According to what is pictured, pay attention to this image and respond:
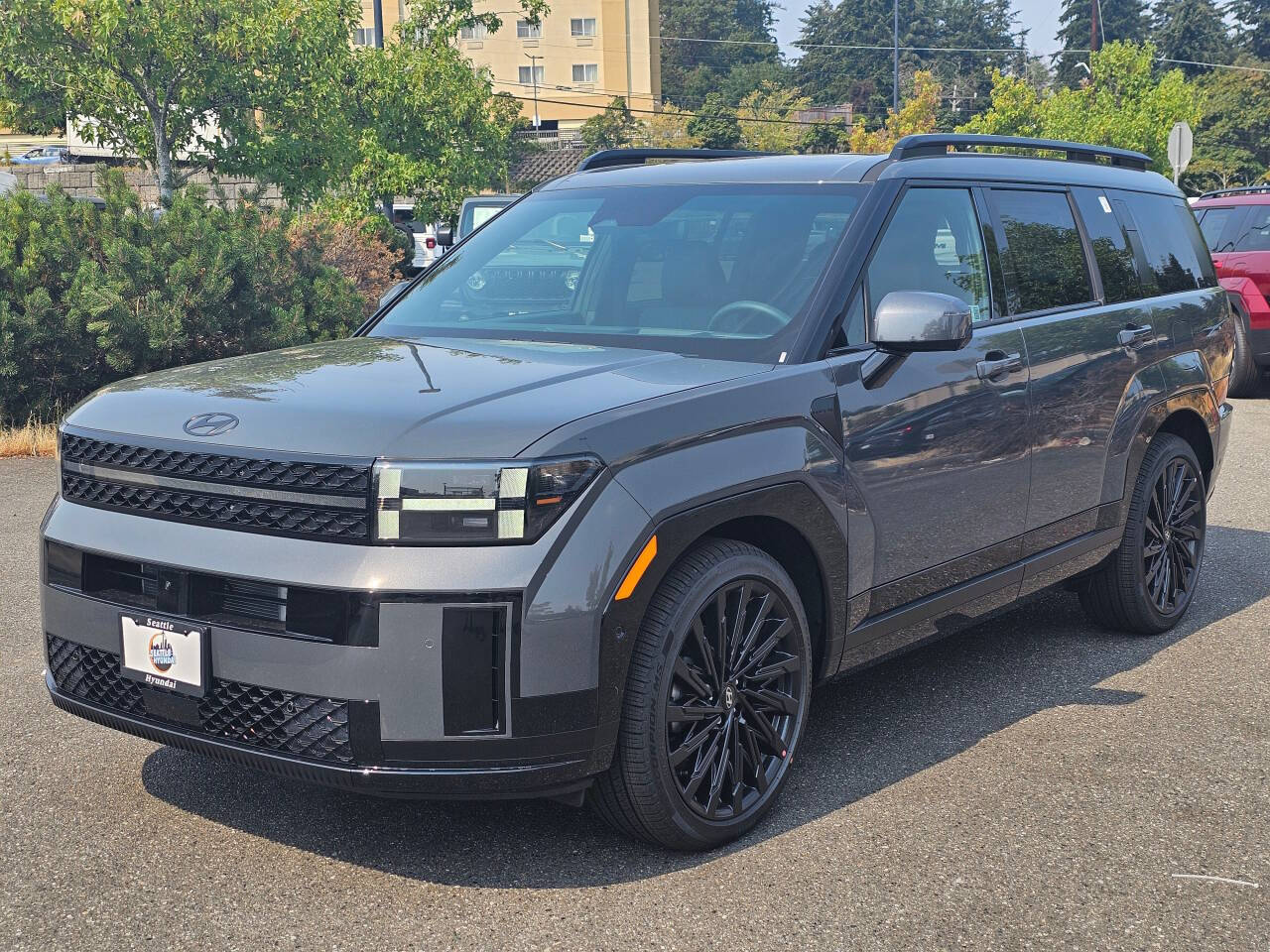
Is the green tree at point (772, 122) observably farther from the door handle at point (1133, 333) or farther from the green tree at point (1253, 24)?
the door handle at point (1133, 333)

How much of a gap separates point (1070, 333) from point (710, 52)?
122290 mm

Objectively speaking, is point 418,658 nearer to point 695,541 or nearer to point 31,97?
point 695,541

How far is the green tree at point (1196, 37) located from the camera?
3927 inches

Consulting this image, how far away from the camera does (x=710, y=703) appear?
12.8 ft

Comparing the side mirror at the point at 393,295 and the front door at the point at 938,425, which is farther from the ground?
the side mirror at the point at 393,295

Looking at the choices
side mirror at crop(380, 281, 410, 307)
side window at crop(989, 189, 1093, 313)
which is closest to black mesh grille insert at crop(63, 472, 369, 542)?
side mirror at crop(380, 281, 410, 307)

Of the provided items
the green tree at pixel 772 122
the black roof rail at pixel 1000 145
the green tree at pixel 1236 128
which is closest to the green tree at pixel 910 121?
the green tree at pixel 772 122

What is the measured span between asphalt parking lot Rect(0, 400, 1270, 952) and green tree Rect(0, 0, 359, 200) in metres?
16.1

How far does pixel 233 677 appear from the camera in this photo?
3.51m

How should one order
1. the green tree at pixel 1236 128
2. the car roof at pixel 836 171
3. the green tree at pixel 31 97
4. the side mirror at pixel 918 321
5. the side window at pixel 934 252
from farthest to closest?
1. the green tree at pixel 1236 128
2. the green tree at pixel 31 97
3. the car roof at pixel 836 171
4. the side window at pixel 934 252
5. the side mirror at pixel 918 321

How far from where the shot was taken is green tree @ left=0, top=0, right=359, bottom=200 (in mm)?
19250

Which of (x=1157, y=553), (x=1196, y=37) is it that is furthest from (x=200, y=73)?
(x=1196, y=37)

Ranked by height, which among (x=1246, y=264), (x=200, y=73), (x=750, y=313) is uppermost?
(x=200, y=73)

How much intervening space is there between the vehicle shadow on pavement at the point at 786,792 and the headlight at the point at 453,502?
0.83m
